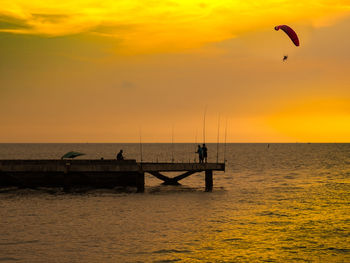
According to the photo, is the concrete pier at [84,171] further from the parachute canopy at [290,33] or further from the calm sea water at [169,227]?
the parachute canopy at [290,33]

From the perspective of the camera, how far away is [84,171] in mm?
35281

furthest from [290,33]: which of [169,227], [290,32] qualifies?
[169,227]

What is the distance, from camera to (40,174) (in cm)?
3797

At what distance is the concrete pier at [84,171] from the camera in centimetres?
3534

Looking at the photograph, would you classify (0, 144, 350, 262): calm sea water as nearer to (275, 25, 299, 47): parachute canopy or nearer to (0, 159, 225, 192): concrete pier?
(0, 159, 225, 192): concrete pier

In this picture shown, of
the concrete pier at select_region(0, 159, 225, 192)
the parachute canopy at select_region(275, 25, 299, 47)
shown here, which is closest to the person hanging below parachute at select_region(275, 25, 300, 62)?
the parachute canopy at select_region(275, 25, 299, 47)

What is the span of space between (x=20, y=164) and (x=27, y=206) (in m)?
6.47

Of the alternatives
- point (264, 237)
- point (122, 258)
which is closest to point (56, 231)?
point (122, 258)

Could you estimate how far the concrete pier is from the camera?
3534cm

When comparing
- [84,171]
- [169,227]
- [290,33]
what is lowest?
[169,227]

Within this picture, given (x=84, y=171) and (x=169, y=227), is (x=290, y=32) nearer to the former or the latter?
(x=84, y=171)

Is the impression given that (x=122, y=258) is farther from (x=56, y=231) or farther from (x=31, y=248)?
(x=56, y=231)

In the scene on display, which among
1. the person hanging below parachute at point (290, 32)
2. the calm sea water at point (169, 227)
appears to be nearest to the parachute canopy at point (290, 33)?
the person hanging below parachute at point (290, 32)

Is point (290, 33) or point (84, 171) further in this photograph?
point (290, 33)
